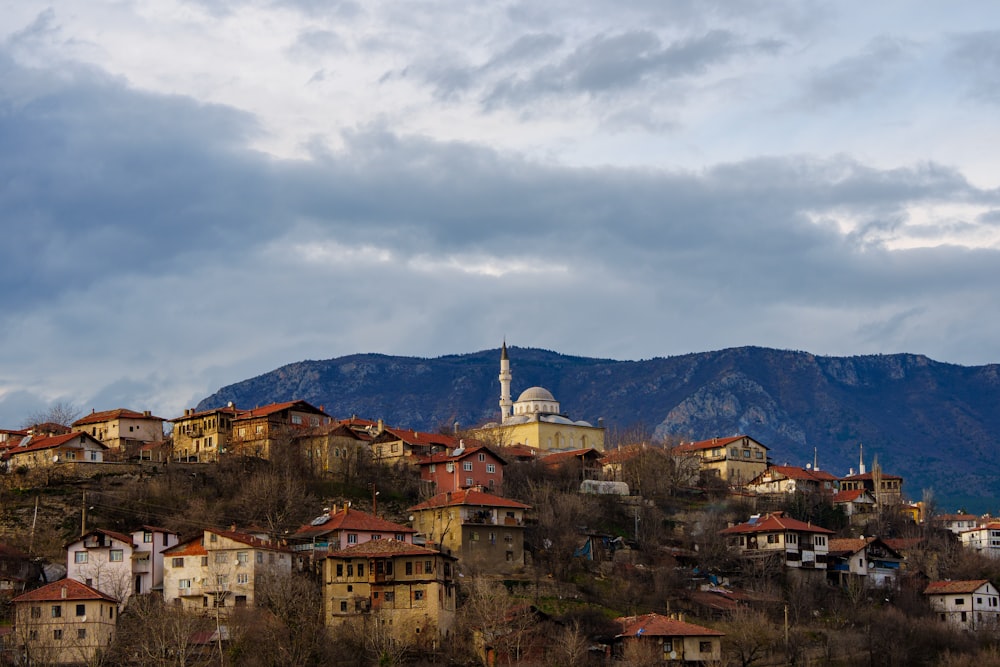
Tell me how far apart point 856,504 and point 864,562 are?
52.6ft

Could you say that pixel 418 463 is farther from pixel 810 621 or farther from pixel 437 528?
pixel 810 621

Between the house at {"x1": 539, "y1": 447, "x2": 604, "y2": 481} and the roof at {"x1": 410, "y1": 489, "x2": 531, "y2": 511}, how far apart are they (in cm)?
1650

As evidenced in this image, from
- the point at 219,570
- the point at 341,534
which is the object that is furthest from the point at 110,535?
the point at 341,534

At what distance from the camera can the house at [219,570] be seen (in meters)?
67.6

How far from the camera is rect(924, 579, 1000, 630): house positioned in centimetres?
8356

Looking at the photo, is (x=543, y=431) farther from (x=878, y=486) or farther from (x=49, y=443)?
(x=49, y=443)

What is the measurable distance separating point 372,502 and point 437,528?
674 cm

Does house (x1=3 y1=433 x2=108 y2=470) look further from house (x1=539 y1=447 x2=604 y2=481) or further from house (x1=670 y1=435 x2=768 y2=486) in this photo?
house (x1=670 y1=435 x2=768 y2=486)

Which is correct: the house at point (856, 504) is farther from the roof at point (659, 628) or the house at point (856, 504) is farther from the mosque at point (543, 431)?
the roof at point (659, 628)

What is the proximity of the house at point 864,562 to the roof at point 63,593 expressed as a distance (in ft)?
139

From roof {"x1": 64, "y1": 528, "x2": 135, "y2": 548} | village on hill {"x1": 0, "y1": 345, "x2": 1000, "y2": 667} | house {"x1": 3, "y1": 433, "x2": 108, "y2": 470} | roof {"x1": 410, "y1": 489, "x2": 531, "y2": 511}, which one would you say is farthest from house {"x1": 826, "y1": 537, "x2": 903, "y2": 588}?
house {"x1": 3, "y1": 433, "x2": 108, "y2": 470}

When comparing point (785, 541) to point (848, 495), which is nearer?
point (785, 541)

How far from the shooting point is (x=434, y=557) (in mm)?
67812

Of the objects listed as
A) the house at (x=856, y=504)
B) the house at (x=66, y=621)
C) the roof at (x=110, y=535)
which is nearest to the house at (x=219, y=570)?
the roof at (x=110, y=535)
